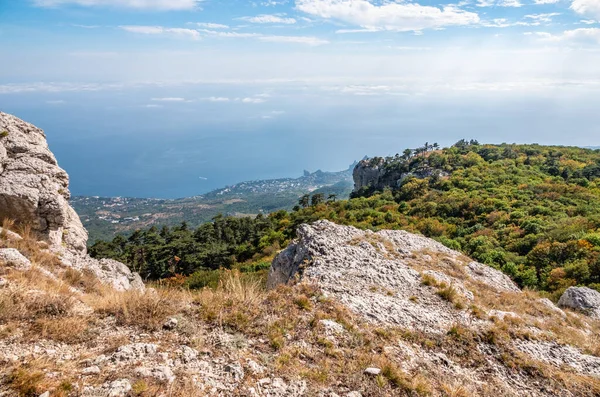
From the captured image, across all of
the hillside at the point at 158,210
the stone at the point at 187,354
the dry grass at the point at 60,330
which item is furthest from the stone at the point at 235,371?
the hillside at the point at 158,210

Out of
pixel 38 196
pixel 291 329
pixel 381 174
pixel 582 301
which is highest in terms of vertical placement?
pixel 38 196

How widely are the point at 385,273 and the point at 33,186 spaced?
14.2 meters

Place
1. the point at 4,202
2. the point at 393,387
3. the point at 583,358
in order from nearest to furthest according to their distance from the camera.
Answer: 1. the point at 393,387
2. the point at 583,358
3. the point at 4,202

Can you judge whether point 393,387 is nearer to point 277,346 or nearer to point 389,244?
point 277,346

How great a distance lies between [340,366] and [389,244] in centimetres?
912

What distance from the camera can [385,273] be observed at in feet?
36.4

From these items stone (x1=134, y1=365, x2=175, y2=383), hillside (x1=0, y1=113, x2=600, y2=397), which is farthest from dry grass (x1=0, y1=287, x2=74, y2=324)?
stone (x1=134, y1=365, x2=175, y2=383)

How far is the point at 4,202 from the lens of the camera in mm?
11711

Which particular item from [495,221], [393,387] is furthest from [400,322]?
[495,221]

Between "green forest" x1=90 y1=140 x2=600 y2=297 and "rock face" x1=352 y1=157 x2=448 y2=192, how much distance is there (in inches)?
26.9

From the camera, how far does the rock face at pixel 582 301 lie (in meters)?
12.3

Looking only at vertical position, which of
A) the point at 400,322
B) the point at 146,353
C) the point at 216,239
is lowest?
the point at 216,239

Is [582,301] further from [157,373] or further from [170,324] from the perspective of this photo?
[157,373]

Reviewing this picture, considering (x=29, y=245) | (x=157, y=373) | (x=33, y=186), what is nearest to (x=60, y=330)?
(x=157, y=373)
